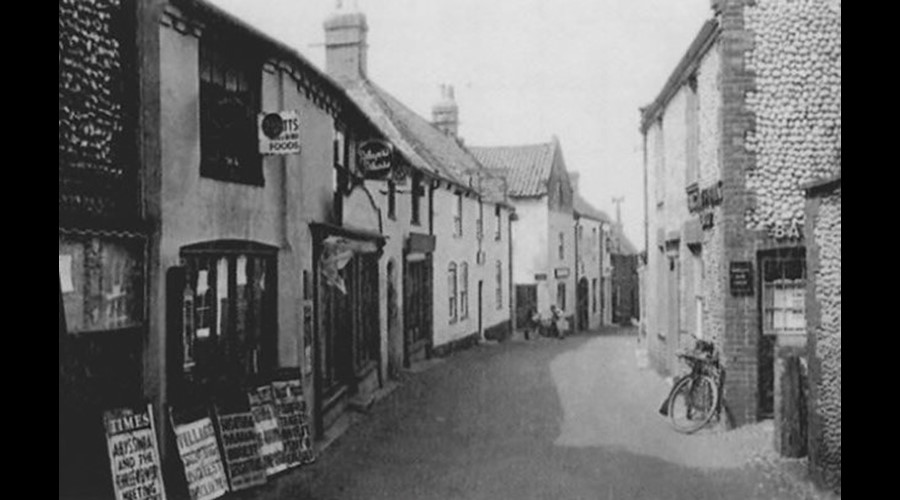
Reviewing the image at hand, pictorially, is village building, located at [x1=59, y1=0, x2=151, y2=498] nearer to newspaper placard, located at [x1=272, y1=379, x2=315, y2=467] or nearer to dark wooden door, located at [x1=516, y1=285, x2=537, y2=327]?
newspaper placard, located at [x1=272, y1=379, x2=315, y2=467]

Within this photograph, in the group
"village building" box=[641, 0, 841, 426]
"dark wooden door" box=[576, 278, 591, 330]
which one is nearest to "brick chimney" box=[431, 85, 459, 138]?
"dark wooden door" box=[576, 278, 591, 330]

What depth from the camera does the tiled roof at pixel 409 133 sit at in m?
24.9

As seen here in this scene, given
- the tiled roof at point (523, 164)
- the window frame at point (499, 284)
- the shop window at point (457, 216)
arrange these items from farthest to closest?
the tiled roof at point (523, 164) < the window frame at point (499, 284) < the shop window at point (457, 216)

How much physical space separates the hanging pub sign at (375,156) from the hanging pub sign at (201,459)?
22.7ft

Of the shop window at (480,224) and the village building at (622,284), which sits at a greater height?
the shop window at (480,224)

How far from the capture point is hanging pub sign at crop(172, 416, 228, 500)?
834cm

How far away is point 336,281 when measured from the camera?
13375mm

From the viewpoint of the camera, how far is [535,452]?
1123 cm

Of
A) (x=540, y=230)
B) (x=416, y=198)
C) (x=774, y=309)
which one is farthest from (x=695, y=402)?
(x=540, y=230)

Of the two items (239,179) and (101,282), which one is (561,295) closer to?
(239,179)

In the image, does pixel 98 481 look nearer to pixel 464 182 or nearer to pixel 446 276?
pixel 446 276

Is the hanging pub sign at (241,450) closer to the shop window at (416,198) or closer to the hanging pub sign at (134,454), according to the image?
the hanging pub sign at (134,454)

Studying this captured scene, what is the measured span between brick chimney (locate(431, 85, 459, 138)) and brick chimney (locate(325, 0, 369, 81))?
10583 mm

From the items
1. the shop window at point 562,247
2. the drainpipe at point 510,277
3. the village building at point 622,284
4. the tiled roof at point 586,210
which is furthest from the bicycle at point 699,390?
the village building at point 622,284
